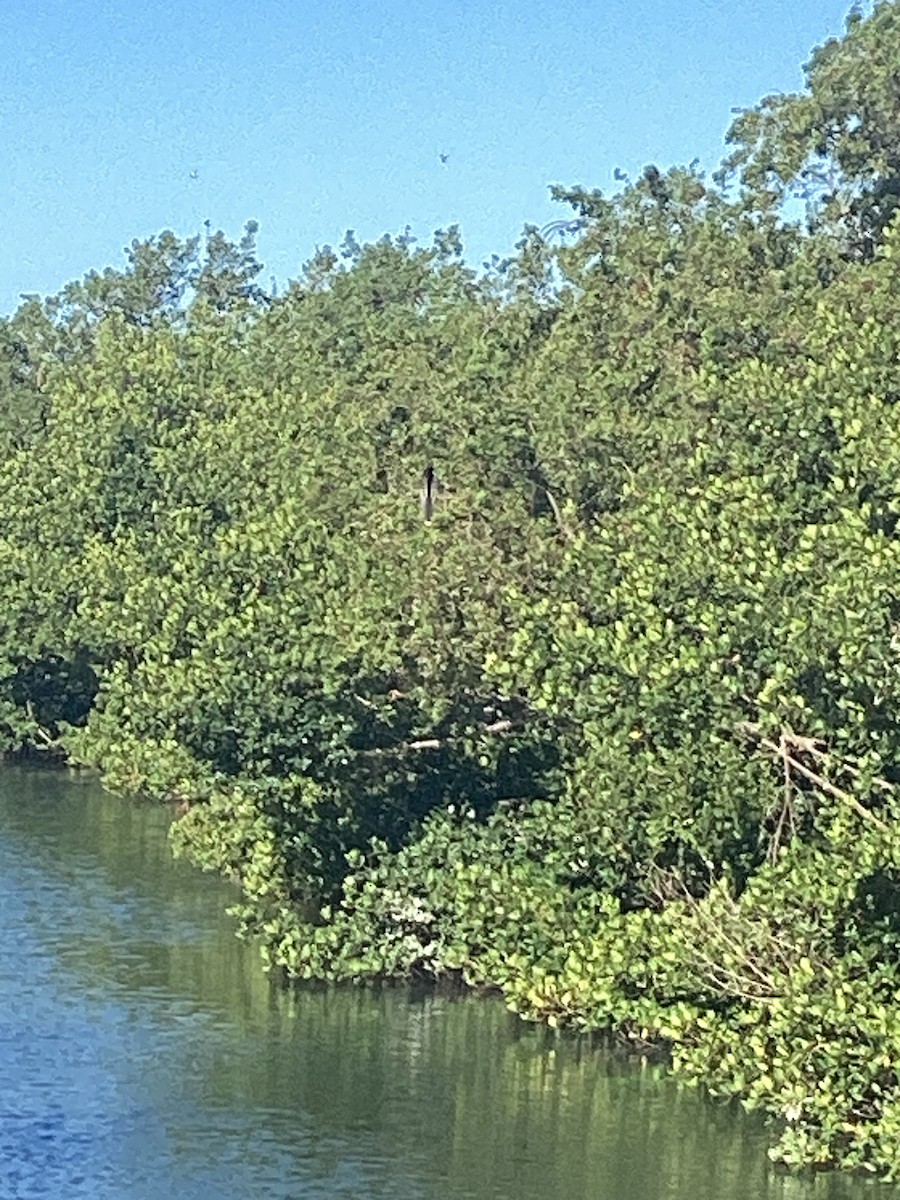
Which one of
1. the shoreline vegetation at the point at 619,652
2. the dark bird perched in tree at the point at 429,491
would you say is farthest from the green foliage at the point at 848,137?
the dark bird perched in tree at the point at 429,491

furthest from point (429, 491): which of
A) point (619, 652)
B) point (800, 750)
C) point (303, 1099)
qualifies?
point (303, 1099)

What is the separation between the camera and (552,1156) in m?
20.0

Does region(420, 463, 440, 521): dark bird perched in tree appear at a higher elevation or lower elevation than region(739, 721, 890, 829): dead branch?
higher

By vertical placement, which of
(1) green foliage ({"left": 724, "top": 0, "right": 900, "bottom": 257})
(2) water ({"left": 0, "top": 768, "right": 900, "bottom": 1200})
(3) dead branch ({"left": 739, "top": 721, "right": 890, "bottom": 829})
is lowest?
(2) water ({"left": 0, "top": 768, "right": 900, "bottom": 1200})

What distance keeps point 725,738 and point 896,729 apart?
1.94 m

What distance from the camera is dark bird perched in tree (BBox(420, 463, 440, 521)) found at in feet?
85.2

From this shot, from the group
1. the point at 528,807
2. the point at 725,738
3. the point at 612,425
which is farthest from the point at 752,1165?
the point at 612,425

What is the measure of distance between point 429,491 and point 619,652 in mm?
6218

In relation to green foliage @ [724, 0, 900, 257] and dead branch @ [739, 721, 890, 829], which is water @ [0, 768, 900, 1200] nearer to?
dead branch @ [739, 721, 890, 829]

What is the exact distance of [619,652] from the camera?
20562 mm

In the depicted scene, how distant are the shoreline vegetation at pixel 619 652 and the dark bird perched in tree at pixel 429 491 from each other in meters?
0.06

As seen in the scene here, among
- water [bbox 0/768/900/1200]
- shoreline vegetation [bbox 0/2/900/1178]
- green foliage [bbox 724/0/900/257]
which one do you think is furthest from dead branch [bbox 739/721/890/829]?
green foliage [bbox 724/0/900/257]

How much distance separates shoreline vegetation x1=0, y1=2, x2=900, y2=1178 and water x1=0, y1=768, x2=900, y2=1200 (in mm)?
521

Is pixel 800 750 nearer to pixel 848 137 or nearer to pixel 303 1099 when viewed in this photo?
pixel 303 1099
